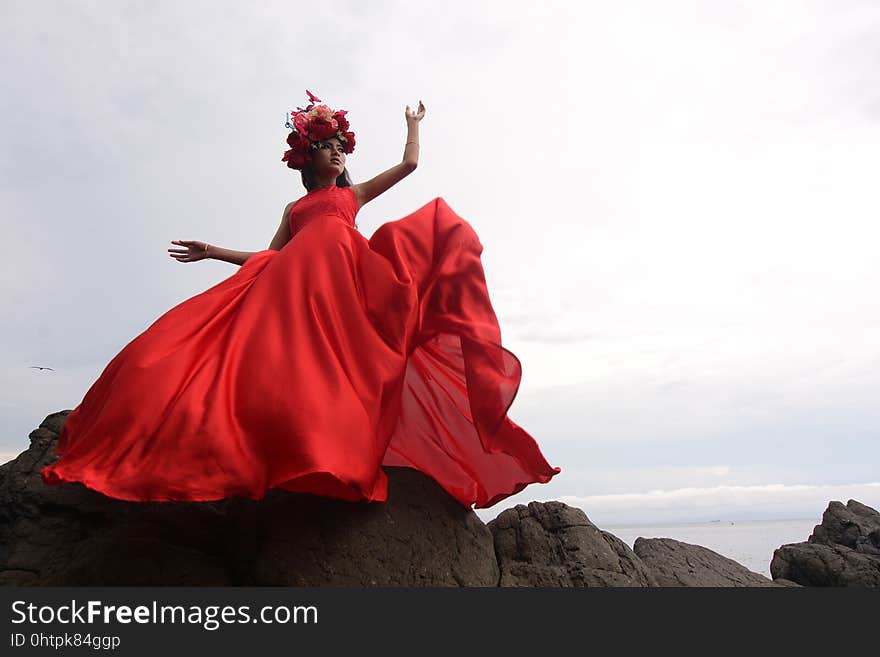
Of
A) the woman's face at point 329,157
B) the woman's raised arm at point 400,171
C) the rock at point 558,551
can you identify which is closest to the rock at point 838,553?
the rock at point 558,551

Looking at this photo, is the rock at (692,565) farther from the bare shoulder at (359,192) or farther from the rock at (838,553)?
the bare shoulder at (359,192)

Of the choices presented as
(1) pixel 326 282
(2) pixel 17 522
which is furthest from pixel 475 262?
(2) pixel 17 522

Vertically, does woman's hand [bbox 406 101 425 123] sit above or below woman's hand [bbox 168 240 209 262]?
above

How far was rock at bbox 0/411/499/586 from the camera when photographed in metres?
3.49

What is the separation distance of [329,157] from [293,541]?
2569 mm

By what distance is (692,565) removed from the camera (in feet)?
18.6

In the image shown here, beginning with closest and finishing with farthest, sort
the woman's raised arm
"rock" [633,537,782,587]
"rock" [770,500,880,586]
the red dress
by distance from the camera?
1. the red dress
2. the woman's raised arm
3. "rock" [633,537,782,587]
4. "rock" [770,500,880,586]

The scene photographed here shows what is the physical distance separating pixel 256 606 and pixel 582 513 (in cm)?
242

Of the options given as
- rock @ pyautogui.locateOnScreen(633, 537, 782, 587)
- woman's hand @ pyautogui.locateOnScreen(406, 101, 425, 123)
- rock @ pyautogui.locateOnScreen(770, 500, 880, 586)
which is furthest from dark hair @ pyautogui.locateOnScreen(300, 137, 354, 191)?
rock @ pyautogui.locateOnScreen(770, 500, 880, 586)

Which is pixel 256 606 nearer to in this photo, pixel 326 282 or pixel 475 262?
pixel 326 282

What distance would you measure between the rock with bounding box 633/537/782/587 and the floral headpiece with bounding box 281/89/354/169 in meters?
3.80

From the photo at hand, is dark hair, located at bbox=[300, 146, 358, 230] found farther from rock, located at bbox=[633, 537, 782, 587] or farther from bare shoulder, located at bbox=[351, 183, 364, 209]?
rock, located at bbox=[633, 537, 782, 587]

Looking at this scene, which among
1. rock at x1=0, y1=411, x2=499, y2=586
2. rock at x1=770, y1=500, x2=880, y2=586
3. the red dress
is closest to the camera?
the red dress

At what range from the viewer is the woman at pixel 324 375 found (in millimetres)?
3303
